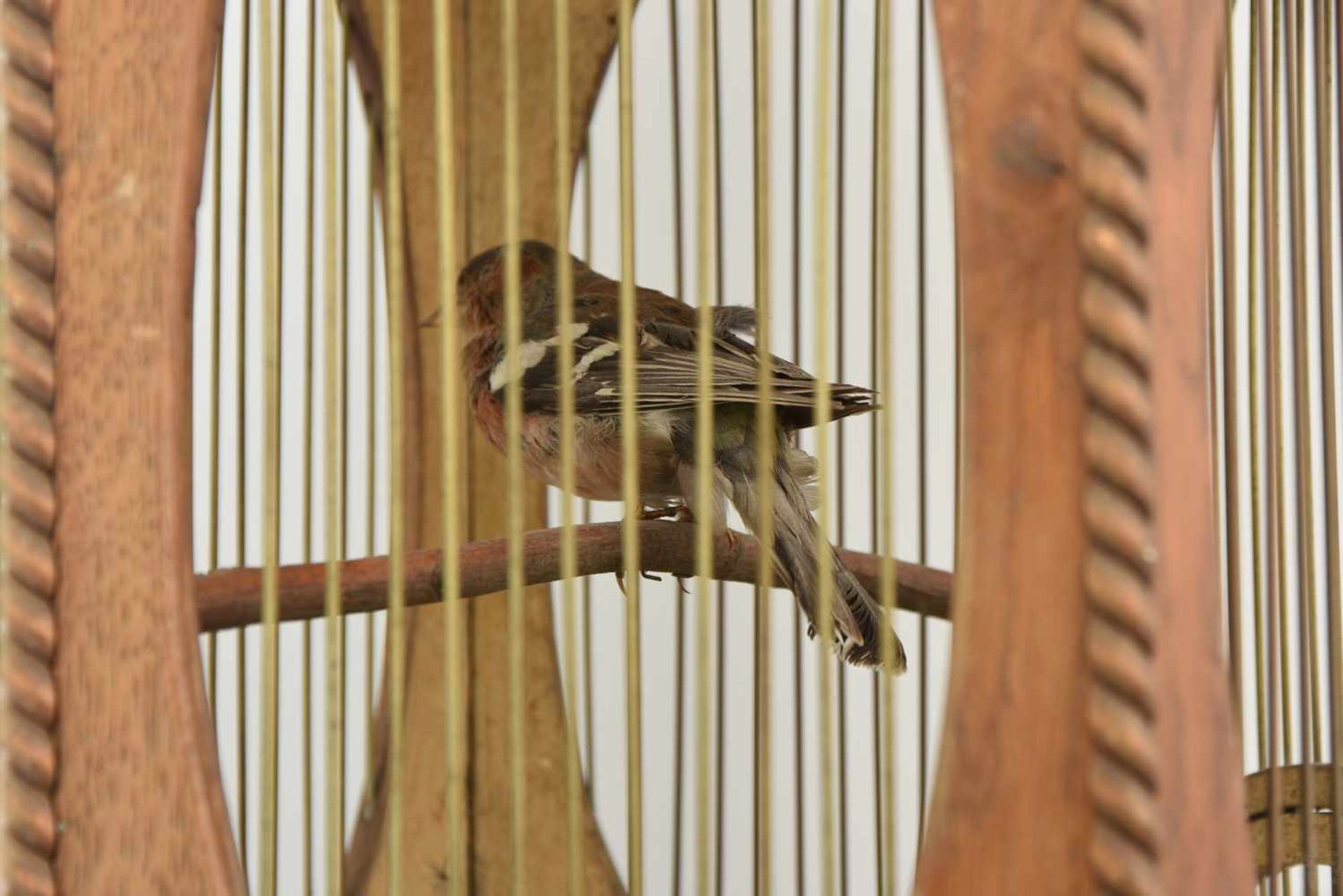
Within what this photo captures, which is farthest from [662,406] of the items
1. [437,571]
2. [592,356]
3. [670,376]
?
[437,571]

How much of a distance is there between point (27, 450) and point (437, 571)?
0.35m

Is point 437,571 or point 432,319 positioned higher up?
point 432,319

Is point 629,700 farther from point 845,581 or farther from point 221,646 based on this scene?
point 221,646

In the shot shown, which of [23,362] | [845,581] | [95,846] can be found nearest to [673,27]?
[845,581]

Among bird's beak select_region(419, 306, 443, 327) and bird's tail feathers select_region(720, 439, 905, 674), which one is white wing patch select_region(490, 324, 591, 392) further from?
bird's tail feathers select_region(720, 439, 905, 674)

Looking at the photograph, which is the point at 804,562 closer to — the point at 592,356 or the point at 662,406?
the point at 662,406

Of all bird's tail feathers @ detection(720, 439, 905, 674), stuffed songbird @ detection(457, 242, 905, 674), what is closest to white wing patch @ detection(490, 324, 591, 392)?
stuffed songbird @ detection(457, 242, 905, 674)

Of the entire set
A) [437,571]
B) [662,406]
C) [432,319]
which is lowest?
[437,571]

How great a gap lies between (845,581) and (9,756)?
1.76 feet

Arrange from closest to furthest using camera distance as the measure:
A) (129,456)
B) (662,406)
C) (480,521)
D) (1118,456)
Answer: (1118,456) → (129,456) → (662,406) → (480,521)

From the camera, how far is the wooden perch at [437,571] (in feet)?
2.91

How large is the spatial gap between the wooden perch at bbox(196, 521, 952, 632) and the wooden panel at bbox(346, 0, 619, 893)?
248mm

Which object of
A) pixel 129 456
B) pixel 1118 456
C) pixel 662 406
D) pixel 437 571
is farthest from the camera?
pixel 662 406

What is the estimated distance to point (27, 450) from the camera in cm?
67
